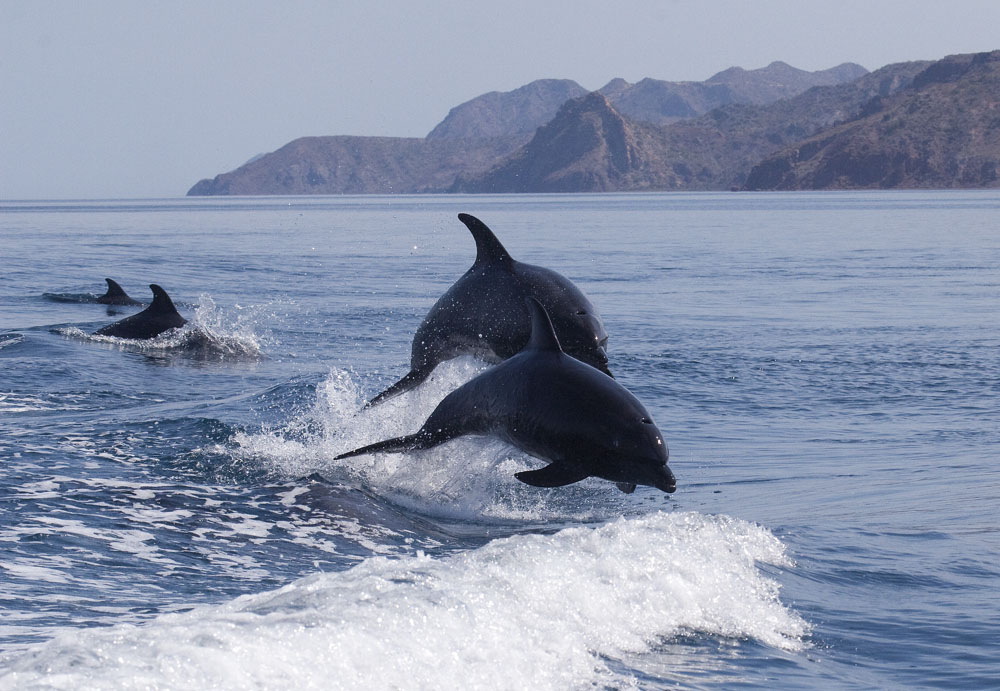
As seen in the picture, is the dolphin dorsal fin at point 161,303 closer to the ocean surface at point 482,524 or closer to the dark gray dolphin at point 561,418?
the ocean surface at point 482,524

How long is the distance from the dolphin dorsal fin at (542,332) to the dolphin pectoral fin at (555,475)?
3.49 ft

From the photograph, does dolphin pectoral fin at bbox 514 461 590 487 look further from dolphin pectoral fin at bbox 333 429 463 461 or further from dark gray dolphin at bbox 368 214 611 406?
dark gray dolphin at bbox 368 214 611 406

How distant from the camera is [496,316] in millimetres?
11164

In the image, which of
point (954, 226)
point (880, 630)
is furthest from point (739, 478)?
point (954, 226)

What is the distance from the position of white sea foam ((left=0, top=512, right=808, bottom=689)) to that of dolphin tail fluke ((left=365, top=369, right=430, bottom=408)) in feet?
12.0

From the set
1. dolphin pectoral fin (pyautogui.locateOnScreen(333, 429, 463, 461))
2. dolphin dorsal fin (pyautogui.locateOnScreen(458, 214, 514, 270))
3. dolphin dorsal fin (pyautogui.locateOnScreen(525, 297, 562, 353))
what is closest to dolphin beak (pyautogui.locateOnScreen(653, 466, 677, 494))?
dolphin dorsal fin (pyautogui.locateOnScreen(525, 297, 562, 353))

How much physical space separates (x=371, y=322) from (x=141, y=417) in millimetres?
12296

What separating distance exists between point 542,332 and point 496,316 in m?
1.81

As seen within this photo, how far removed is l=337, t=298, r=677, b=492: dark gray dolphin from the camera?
8.48m

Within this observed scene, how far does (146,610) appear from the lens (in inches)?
273

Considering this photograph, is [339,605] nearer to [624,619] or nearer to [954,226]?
[624,619]

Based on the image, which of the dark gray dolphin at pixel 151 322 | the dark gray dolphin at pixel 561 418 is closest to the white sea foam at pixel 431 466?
the dark gray dolphin at pixel 561 418

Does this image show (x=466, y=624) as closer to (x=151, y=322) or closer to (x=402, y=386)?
(x=402, y=386)

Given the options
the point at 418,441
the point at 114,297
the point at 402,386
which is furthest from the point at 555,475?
the point at 114,297
